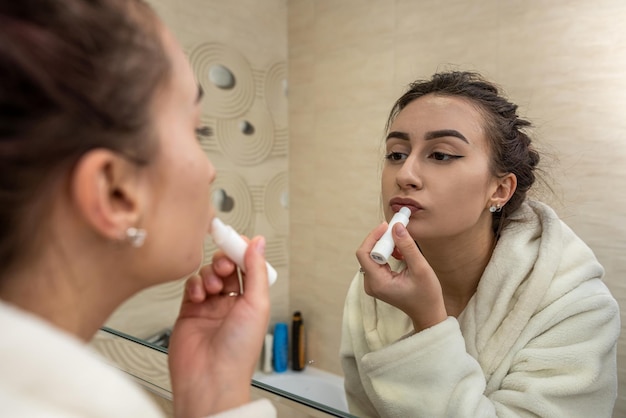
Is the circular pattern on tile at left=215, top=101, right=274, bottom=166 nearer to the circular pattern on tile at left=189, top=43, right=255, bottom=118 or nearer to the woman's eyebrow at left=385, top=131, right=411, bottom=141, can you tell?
the circular pattern on tile at left=189, top=43, right=255, bottom=118

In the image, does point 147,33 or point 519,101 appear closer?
point 147,33

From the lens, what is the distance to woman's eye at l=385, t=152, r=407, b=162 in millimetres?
700

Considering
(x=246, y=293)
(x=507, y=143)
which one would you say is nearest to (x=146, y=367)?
(x=246, y=293)

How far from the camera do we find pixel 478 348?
0.66m

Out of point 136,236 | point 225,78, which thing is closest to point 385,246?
point 136,236

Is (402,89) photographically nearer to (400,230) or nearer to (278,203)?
(400,230)

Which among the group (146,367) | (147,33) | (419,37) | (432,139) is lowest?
(146,367)

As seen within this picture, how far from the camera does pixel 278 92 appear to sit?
3.40 ft

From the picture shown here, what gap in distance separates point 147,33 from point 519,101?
1.87 feet

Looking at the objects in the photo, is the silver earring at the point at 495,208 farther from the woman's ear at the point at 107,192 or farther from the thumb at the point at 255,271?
the woman's ear at the point at 107,192

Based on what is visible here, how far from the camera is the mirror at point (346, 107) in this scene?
613 mm

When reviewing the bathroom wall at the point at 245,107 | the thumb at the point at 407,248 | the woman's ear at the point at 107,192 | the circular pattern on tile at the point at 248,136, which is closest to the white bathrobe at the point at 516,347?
the thumb at the point at 407,248

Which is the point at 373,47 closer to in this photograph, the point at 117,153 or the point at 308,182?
the point at 308,182

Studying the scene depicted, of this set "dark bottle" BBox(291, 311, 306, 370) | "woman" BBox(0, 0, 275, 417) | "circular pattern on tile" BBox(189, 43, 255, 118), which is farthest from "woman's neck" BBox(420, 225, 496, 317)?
"circular pattern on tile" BBox(189, 43, 255, 118)
